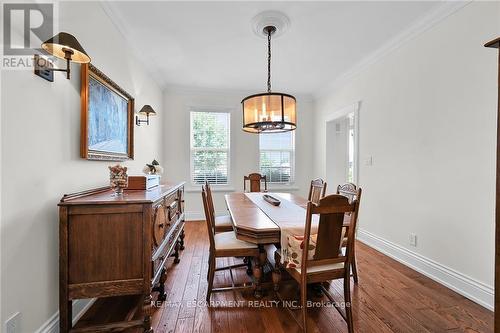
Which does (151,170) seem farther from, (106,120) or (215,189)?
(215,189)

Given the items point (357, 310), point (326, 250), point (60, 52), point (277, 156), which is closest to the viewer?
point (60, 52)

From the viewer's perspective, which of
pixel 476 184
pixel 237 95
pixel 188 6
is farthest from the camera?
pixel 237 95

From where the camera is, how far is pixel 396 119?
115 inches

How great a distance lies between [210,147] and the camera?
486cm

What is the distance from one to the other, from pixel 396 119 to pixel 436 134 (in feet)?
1.91

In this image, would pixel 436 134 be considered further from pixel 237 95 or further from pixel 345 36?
pixel 237 95

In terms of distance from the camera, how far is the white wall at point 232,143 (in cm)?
464

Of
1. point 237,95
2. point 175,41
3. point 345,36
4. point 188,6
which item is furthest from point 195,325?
point 237,95

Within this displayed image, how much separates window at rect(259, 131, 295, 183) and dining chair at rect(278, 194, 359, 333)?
11.4ft

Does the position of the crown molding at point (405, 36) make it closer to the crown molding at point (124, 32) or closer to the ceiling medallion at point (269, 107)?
the ceiling medallion at point (269, 107)

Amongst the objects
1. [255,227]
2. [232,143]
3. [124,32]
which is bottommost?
[255,227]

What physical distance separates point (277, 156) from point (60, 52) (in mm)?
4200

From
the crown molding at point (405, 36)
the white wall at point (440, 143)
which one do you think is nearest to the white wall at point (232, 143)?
the crown molding at point (405, 36)

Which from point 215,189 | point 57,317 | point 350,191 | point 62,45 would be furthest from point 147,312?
point 215,189
